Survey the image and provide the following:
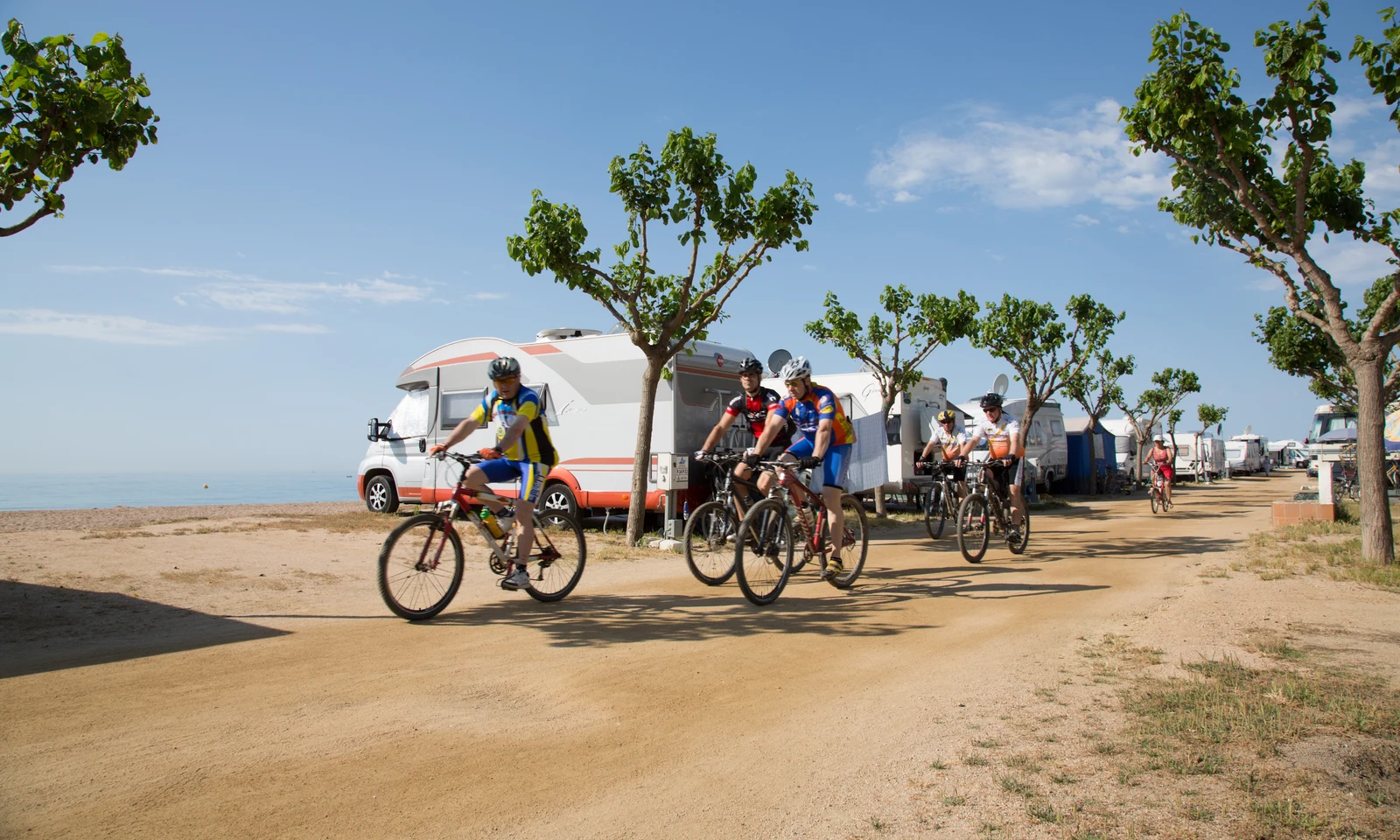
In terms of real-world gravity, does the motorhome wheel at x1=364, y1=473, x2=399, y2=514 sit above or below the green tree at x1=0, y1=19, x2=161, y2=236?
below

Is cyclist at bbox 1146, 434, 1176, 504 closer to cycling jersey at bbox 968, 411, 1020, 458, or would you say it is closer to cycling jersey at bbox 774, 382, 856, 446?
cycling jersey at bbox 968, 411, 1020, 458

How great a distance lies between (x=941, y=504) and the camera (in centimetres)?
1312

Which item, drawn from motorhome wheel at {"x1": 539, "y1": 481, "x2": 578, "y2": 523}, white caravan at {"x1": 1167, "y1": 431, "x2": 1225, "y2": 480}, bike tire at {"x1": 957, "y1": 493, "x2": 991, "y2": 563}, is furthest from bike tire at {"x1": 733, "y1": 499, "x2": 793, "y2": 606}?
white caravan at {"x1": 1167, "y1": 431, "x2": 1225, "y2": 480}

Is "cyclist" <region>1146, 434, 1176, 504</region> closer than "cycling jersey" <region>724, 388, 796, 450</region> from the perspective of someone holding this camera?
No

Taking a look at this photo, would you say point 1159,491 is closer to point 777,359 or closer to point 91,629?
point 777,359

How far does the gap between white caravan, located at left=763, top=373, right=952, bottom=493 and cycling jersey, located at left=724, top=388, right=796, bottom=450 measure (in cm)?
1060

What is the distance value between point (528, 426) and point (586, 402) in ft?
24.3

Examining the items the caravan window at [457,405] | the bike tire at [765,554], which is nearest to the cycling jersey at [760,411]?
the bike tire at [765,554]

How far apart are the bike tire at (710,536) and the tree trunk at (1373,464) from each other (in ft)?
21.6

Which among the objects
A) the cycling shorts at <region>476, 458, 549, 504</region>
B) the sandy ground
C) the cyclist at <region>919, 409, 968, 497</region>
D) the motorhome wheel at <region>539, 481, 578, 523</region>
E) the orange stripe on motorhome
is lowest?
the sandy ground

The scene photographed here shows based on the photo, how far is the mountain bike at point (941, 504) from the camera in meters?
12.7

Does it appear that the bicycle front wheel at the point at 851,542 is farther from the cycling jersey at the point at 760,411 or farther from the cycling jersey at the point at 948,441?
the cycling jersey at the point at 948,441

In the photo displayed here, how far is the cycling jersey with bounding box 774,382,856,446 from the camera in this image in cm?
762

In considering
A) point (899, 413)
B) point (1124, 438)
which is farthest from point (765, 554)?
point (1124, 438)
